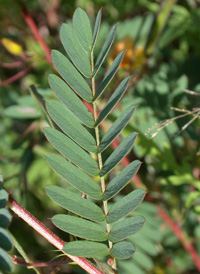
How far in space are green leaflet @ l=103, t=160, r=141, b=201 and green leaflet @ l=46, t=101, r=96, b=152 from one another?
83 millimetres

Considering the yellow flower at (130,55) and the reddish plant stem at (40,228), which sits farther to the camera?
the yellow flower at (130,55)

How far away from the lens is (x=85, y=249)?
2.37 feet

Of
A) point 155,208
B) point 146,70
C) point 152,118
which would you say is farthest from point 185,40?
point 155,208

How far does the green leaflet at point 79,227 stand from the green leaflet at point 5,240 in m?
0.08

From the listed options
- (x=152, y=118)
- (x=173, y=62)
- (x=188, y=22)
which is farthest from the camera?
(x=173, y=62)

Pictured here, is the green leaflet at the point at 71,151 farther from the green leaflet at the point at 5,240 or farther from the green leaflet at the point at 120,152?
the green leaflet at the point at 5,240

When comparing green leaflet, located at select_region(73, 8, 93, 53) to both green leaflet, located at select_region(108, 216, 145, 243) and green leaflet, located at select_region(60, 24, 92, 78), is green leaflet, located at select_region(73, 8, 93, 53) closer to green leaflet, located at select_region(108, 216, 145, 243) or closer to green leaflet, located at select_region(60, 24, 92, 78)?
green leaflet, located at select_region(60, 24, 92, 78)

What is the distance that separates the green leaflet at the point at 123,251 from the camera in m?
0.70

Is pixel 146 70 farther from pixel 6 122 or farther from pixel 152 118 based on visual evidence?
pixel 6 122

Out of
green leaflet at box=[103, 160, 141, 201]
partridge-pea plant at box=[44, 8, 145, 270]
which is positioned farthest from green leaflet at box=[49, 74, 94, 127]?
green leaflet at box=[103, 160, 141, 201]

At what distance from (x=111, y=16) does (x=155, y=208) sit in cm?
93

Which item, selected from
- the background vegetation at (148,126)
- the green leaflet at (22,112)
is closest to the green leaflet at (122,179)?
the background vegetation at (148,126)

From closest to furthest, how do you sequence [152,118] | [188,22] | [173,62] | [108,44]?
[108,44], [152,118], [188,22], [173,62]

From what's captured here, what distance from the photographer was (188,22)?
5.33ft
